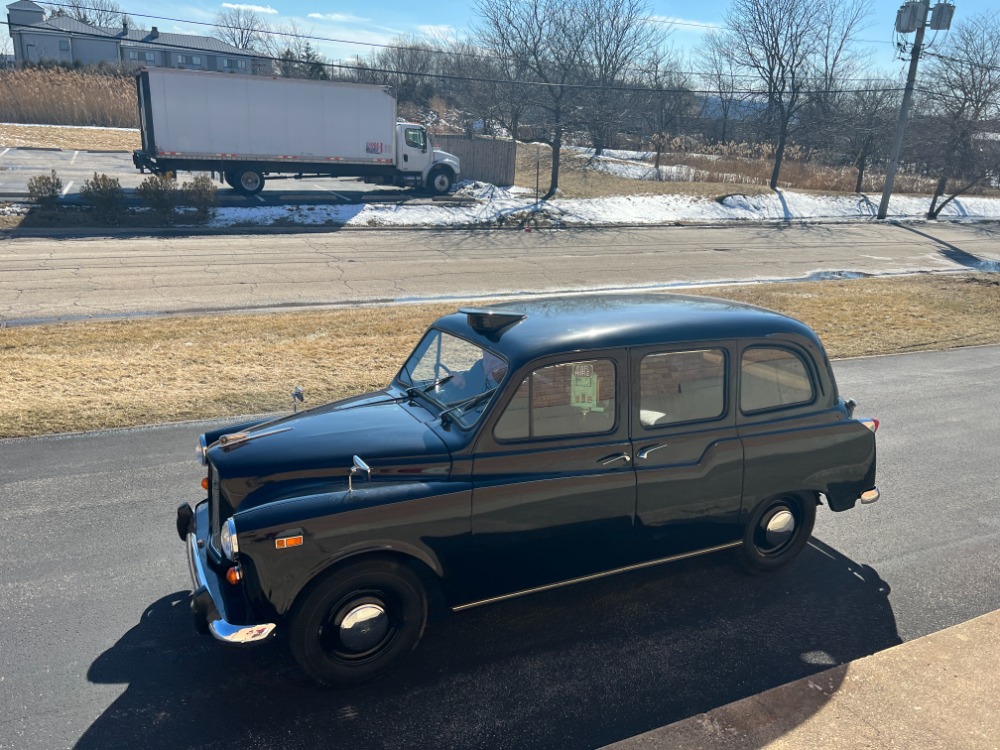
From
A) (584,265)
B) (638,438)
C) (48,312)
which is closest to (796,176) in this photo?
(584,265)

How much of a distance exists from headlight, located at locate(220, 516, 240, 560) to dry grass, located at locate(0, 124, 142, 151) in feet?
137

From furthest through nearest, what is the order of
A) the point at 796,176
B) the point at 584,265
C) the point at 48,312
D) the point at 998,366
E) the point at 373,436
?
the point at 796,176
the point at 584,265
the point at 48,312
the point at 998,366
the point at 373,436

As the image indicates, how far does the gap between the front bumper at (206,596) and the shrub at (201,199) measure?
825 inches

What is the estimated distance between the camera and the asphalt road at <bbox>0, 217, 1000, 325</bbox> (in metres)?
14.8

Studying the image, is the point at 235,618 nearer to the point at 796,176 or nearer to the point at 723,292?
the point at 723,292

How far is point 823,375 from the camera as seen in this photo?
205 inches

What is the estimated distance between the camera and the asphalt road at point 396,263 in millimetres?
14758

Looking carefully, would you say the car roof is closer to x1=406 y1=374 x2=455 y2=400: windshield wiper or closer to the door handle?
x1=406 y1=374 x2=455 y2=400: windshield wiper

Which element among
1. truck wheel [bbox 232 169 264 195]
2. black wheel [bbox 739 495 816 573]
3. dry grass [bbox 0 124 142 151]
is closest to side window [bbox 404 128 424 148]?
truck wheel [bbox 232 169 264 195]

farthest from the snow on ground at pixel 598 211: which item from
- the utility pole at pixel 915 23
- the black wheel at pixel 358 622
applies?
the black wheel at pixel 358 622

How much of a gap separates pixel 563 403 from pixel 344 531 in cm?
147

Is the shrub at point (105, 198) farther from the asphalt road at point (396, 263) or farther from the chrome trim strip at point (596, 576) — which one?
the chrome trim strip at point (596, 576)

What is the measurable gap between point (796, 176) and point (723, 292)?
29921mm

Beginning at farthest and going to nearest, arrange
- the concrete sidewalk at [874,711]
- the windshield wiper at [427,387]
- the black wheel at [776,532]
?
1. the black wheel at [776,532]
2. the windshield wiper at [427,387]
3. the concrete sidewalk at [874,711]
